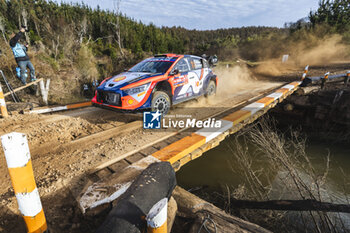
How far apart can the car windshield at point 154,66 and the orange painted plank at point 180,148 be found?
7.74ft

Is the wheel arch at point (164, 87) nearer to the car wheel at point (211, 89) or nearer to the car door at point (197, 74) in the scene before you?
the car door at point (197, 74)

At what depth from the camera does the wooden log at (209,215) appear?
5.50 ft

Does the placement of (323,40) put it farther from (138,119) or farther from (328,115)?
(138,119)

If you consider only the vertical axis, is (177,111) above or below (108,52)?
below

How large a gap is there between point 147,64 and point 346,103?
29.8 ft

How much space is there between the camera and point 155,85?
4.62 metres

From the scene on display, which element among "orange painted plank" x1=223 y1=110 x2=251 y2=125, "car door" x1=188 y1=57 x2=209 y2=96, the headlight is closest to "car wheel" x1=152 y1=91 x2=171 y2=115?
the headlight

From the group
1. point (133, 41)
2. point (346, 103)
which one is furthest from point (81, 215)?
point (133, 41)

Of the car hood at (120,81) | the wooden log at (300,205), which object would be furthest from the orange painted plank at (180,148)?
the car hood at (120,81)

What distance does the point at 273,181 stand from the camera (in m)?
5.43

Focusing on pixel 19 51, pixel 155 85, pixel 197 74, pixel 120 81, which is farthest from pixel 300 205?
pixel 19 51

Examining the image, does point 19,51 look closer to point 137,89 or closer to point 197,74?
point 137,89

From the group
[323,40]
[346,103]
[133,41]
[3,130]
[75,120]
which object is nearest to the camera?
[3,130]

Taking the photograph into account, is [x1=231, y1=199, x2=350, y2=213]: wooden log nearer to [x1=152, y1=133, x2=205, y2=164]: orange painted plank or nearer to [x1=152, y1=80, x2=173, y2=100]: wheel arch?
[x1=152, y1=133, x2=205, y2=164]: orange painted plank
